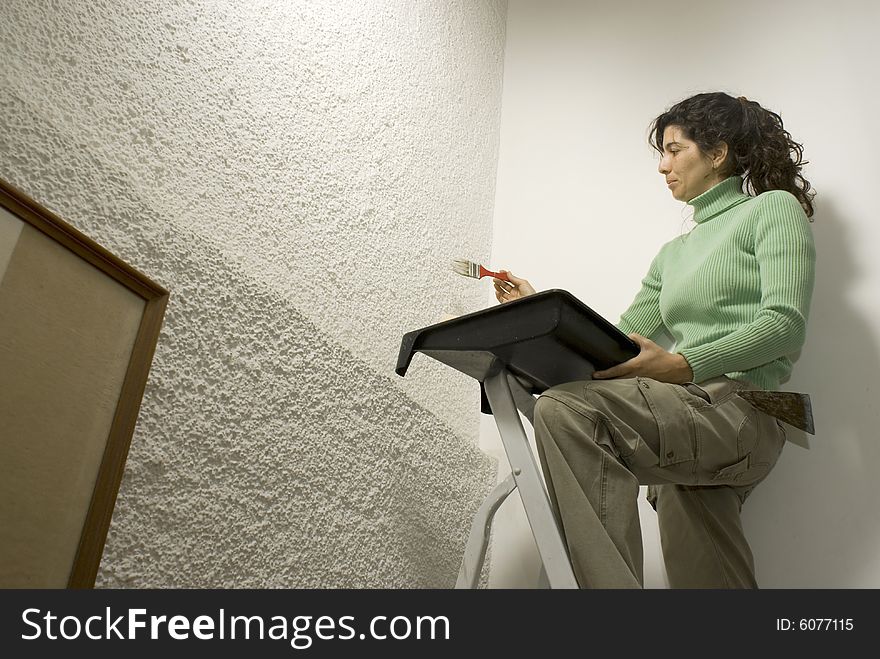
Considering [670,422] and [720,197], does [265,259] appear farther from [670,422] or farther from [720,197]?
[720,197]

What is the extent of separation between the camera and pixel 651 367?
3.84ft

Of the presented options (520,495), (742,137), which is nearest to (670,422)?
(520,495)

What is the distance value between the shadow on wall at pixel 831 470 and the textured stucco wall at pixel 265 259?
0.63 meters

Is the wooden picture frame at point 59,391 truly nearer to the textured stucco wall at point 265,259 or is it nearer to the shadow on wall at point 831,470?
the textured stucco wall at point 265,259

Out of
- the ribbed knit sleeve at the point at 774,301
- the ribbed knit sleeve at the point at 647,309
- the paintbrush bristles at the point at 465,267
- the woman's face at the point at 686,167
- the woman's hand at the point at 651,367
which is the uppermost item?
the woman's face at the point at 686,167

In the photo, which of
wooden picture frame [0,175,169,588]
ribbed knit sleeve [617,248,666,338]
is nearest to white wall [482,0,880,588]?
ribbed knit sleeve [617,248,666,338]

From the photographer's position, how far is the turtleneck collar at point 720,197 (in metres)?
1.56

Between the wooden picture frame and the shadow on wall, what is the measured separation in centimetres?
122

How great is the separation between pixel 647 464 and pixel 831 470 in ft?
2.12

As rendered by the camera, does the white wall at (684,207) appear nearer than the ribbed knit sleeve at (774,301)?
No

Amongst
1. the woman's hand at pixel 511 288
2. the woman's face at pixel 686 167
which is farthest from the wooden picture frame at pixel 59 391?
the woman's face at pixel 686 167

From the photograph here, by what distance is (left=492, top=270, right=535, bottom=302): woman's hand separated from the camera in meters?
1.56

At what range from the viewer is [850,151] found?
1730 mm

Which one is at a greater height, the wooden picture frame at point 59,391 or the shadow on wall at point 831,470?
the shadow on wall at point 831,470
